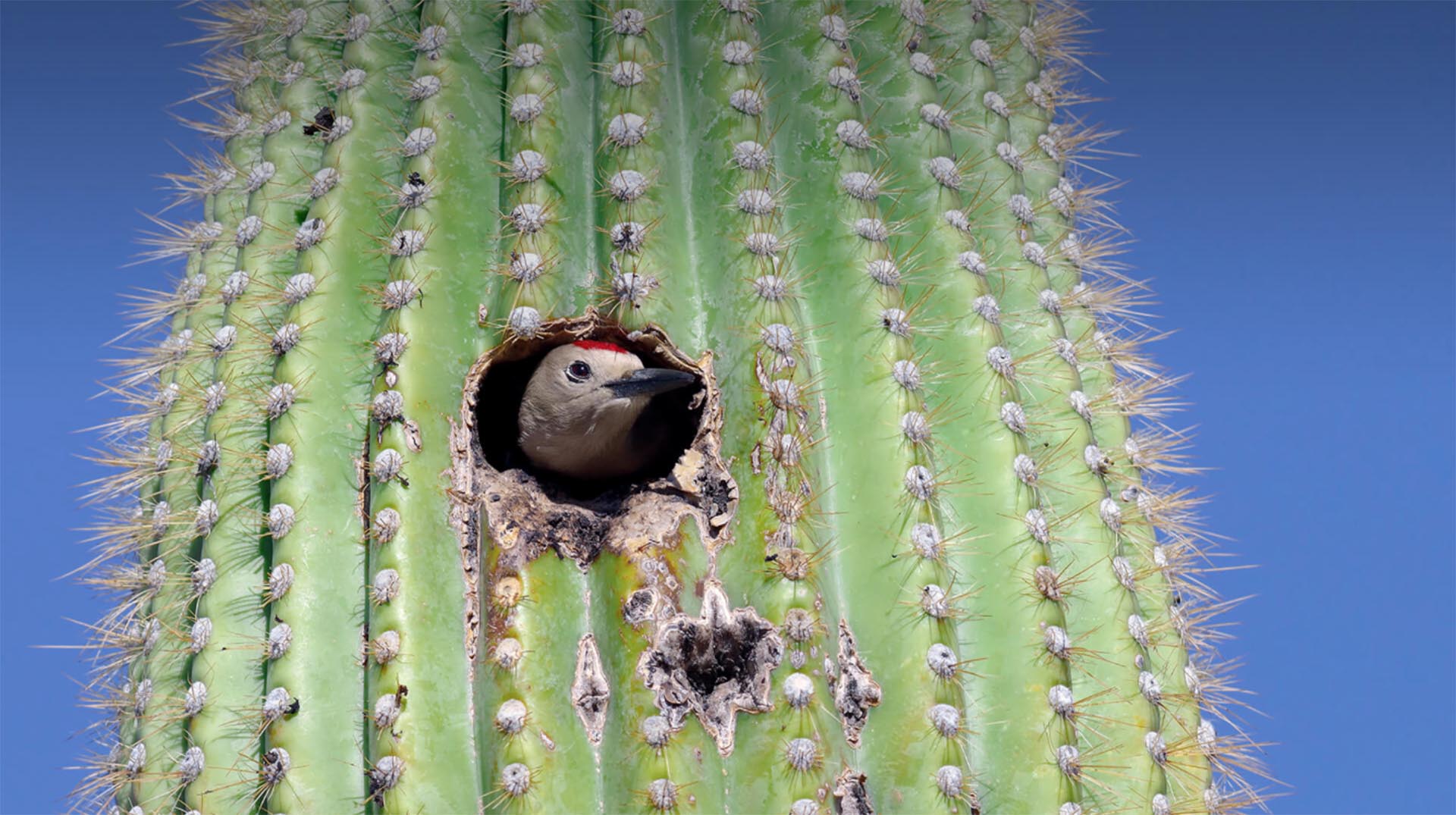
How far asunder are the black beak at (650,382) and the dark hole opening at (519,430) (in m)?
0.03

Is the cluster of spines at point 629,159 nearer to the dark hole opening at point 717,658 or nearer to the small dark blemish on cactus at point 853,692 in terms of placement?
the dark hole opening at point 717,658

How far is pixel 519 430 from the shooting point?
266 cm

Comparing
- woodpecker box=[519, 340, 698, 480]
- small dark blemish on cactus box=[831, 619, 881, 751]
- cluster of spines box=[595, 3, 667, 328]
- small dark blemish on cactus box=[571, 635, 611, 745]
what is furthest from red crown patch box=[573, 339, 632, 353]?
small dark blemish on cactus box=[831, 619, 881, 751]

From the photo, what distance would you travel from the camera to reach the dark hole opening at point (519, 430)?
8.04ft

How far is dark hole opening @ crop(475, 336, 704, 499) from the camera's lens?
2451 millimetres

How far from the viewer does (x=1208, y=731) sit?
101 inches

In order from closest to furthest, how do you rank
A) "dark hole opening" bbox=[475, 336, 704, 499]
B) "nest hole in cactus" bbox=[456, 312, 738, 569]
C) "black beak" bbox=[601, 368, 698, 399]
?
"nest hole in cactus" bbox=[456, 312, 738, 569] → "black beak" bbox=[601, 368, 698, 399] → "dark hole opening" bbox=[475, 336, 704, 499]

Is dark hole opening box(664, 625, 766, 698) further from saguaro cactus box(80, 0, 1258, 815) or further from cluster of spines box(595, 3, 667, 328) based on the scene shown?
cluster of spines box(595, 3, 667, 328)

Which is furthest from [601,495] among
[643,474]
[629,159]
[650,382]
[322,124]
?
[322,124]

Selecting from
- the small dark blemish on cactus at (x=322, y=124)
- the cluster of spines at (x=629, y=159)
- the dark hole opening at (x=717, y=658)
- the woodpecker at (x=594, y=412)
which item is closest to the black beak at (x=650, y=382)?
the woodpecker at (x=594, y=412)

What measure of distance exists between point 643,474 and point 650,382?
9.9 inches

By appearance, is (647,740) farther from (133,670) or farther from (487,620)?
(133,670)

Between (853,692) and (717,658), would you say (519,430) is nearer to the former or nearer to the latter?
(717,658)

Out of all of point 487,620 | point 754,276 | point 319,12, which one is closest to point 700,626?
point 487,620
